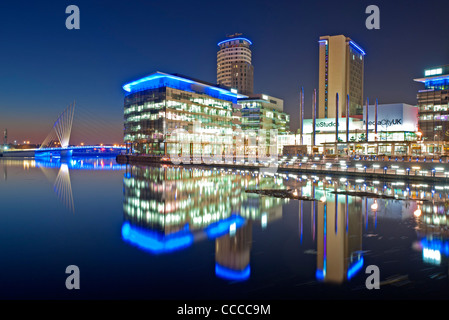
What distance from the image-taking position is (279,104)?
6029 inches

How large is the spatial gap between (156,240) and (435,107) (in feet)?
345

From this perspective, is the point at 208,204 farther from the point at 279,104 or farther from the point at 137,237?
the point at 279,104

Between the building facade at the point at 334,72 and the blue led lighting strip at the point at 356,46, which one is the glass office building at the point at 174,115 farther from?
the blue led lighting strip at the point at 356,46

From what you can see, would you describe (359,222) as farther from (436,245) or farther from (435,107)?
(435,107)

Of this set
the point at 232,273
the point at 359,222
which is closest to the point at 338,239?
the point at 359,222

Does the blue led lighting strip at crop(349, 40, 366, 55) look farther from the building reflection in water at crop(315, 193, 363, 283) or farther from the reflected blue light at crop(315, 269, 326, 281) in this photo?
the reflected blue light at crop(315, 269, 326, 281)

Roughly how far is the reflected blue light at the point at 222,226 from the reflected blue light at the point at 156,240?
0.84 m

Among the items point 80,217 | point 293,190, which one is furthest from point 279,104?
point 80,217

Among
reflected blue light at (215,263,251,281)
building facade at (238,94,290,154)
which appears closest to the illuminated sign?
building facade at (238,94,290,154)

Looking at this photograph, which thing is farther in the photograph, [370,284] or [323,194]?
[323,194]

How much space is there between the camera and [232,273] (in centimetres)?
886

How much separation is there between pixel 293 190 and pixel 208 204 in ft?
29.7

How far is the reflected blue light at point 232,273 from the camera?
336 inches
